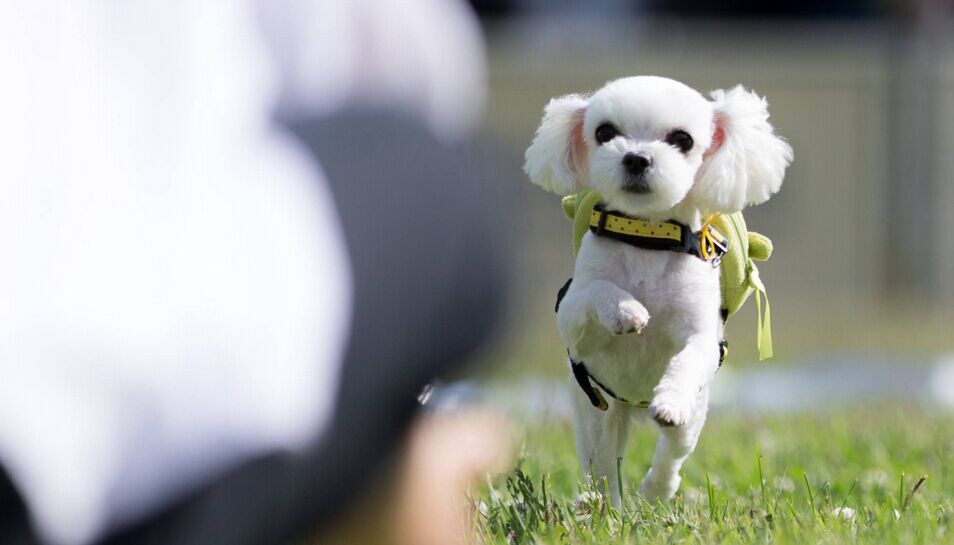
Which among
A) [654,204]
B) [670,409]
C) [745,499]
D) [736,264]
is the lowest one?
[745,499]

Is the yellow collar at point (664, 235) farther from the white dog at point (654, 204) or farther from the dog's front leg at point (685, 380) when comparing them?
the dog's front leg at point (685, 380)

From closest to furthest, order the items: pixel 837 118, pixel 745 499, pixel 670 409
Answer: pixel 670 409 < pixel 745 499 < pixel 837 118

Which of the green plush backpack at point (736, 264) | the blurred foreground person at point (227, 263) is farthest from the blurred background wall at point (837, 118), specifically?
the blurred foreground person at point (227, 263)

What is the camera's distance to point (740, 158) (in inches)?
64.7

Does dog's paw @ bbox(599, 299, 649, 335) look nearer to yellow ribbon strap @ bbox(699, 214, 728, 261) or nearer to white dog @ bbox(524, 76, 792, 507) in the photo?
white dog @ bbox(524, 76, 792, 507)

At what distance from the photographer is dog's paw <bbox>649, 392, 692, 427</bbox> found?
160cm

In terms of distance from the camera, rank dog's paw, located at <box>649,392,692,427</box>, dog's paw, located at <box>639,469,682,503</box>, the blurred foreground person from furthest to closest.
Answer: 1. dog's paw, located at <box>639,469,682,503</box>
2. dog's paw, located at <box>649,392,692,427</box>
3. the blurred foreground person

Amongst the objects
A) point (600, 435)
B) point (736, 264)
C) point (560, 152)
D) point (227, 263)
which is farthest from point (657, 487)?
point (227, 263)

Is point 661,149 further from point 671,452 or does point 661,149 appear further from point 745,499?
point 745,499

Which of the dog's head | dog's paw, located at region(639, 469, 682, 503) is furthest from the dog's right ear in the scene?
dog's paw, located at region(639, 469, 682, 503)

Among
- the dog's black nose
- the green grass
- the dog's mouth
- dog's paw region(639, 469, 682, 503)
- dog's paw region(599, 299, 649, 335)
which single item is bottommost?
the green grass

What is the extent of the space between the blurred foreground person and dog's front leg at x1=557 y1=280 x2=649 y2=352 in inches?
16.5

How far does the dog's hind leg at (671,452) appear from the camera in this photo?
68.5 inches

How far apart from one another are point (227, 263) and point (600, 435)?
0.98m
